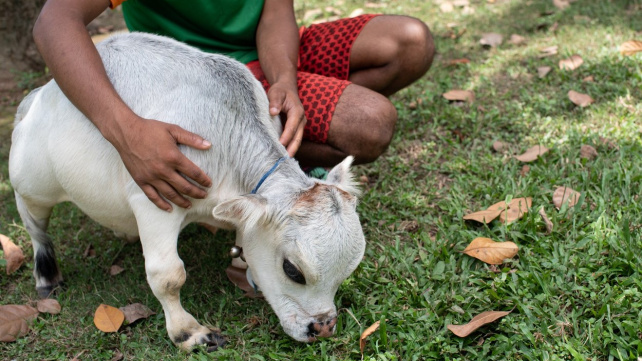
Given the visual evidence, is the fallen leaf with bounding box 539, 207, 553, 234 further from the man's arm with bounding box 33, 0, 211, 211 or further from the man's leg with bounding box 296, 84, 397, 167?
the man's arm with bounding box 33, 0, 211, 211

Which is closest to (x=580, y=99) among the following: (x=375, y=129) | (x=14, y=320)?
(x=375, y=129)

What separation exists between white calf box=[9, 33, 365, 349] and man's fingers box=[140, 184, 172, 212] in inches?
2.2

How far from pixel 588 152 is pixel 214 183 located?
2335mm

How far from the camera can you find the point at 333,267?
7.49ft

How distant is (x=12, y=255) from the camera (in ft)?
10.9

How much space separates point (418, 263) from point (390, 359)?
69cm

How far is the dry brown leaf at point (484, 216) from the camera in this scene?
10.2ft

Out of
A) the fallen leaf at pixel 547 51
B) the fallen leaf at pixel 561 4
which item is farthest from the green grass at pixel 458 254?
the fallen leaf at pixel 561 4

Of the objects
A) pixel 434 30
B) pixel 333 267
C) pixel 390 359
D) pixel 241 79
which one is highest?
pixel 241 79

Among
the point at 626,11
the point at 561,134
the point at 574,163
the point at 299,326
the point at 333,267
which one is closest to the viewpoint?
the point at 333,267

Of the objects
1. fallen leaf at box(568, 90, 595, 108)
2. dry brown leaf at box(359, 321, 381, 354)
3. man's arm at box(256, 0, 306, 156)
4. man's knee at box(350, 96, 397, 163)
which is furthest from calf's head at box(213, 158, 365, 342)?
fallen leaf at box(568, 90, 595, 108)

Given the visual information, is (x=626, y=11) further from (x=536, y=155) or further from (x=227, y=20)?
(x=227, y=20)

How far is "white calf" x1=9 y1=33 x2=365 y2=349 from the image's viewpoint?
229cm

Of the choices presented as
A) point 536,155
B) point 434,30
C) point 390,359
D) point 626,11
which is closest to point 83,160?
point 390,359
